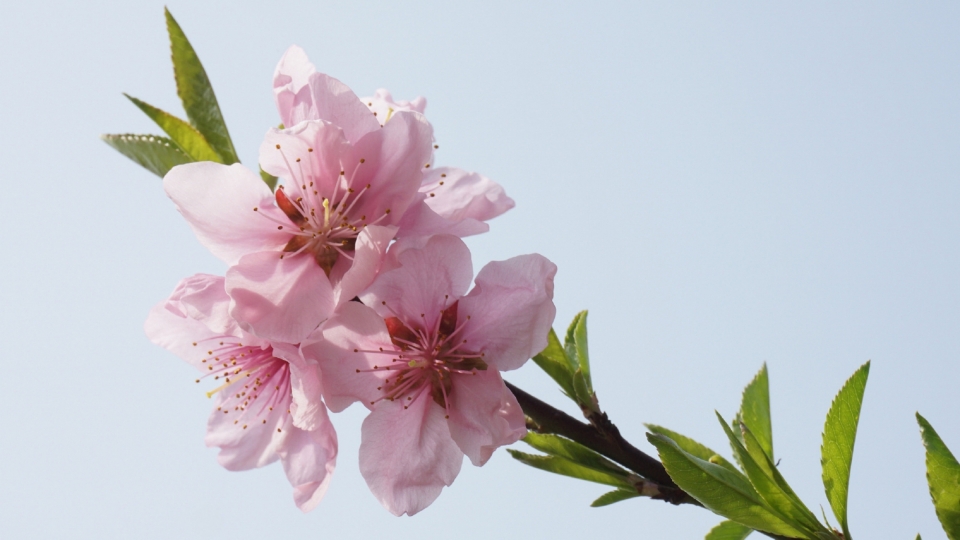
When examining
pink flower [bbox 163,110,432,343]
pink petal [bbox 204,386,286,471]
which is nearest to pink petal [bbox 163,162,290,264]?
pink flower [bbox 163,110,432,343]

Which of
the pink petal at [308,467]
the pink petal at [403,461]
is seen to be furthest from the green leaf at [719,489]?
the pink petal at [308,467]

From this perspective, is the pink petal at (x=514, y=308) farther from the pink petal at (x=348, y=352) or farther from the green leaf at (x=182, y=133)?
the green leaf at (x=182, y=133)

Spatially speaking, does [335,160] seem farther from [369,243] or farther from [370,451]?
[370,451]

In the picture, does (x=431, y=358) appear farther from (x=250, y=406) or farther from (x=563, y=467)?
(x=250, y=406)

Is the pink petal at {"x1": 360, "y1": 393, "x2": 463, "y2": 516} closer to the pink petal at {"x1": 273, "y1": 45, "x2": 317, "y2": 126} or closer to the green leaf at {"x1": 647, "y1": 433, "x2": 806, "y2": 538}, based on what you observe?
the green leaf at {"x1": 647, "y1": 433, "x2": 806, "y2": 538}

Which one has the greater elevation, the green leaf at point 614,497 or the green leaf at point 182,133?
the green leaf at point 182,133

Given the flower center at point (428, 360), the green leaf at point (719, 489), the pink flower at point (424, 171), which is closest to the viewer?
the green leaf at point (719, 489)

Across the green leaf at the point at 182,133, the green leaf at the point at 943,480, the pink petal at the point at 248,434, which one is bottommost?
the pink petal at the point at 248,434

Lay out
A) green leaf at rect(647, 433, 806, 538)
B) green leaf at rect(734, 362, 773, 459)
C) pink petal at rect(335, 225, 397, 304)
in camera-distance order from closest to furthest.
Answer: green leaf at rect(647, 433, 806, 538), pink petal at rect(335, 225, 397, 304), green leaf at rect(734, 362, 773, 459)
